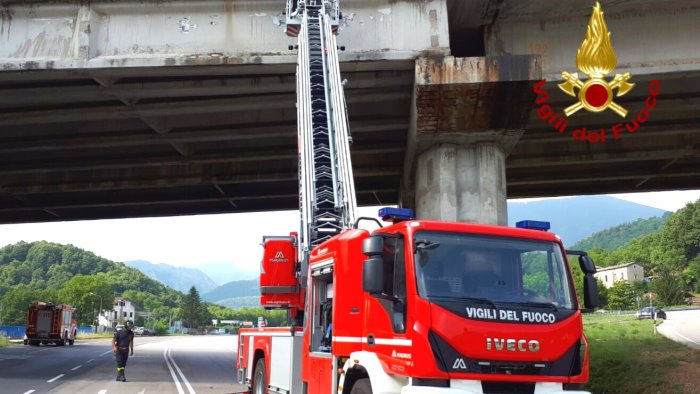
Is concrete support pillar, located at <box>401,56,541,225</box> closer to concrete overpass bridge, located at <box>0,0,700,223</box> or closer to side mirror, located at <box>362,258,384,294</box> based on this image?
concrete overpass bridge, located at <box>0,0,700,223</box>

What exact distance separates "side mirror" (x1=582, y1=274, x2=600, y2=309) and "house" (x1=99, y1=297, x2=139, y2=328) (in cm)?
12939

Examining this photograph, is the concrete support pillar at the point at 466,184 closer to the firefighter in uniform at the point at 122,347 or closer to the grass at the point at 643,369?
the grass at the point at 643,369

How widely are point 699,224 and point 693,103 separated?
455 feet

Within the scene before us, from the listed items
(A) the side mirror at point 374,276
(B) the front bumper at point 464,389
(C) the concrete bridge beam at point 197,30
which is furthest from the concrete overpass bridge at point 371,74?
(B) the front bumper at point 464,389

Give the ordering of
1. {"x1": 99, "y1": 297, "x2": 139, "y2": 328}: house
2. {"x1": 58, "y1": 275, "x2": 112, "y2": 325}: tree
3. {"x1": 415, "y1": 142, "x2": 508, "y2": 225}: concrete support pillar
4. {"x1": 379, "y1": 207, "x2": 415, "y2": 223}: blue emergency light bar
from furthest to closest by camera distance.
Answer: {"x1": 99, "y1": 297, "x2": 139, "y2": 328}: house, {"x1": 58, "y1": 275, "x2": 112, "y2": 325}: tree, {"x1": 415, "y1": 142, "x2": 508, "y2": 225}: concrete support pillar, {"x1": 379, "y1": 207, "x2": 415, "y2": 223}: blue emergency light bar

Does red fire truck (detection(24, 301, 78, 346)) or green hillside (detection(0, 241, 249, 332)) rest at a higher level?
green hillside (detection(0, 241, 249, 332))

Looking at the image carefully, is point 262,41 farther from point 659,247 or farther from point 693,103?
point 659,247

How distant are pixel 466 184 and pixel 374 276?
869cm

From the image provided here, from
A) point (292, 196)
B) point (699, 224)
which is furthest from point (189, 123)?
point (699, 224)

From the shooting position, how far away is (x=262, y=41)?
13477 mm

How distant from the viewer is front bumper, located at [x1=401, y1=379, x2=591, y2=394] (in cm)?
546

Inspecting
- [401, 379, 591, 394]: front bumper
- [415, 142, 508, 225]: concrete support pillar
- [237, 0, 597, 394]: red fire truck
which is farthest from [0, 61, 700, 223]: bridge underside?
[401, 379, 591, 394]: front bumper

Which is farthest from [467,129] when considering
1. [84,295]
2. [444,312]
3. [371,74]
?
[84,295]

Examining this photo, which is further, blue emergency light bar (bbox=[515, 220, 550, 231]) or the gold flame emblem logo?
the gold flame emblem logo
